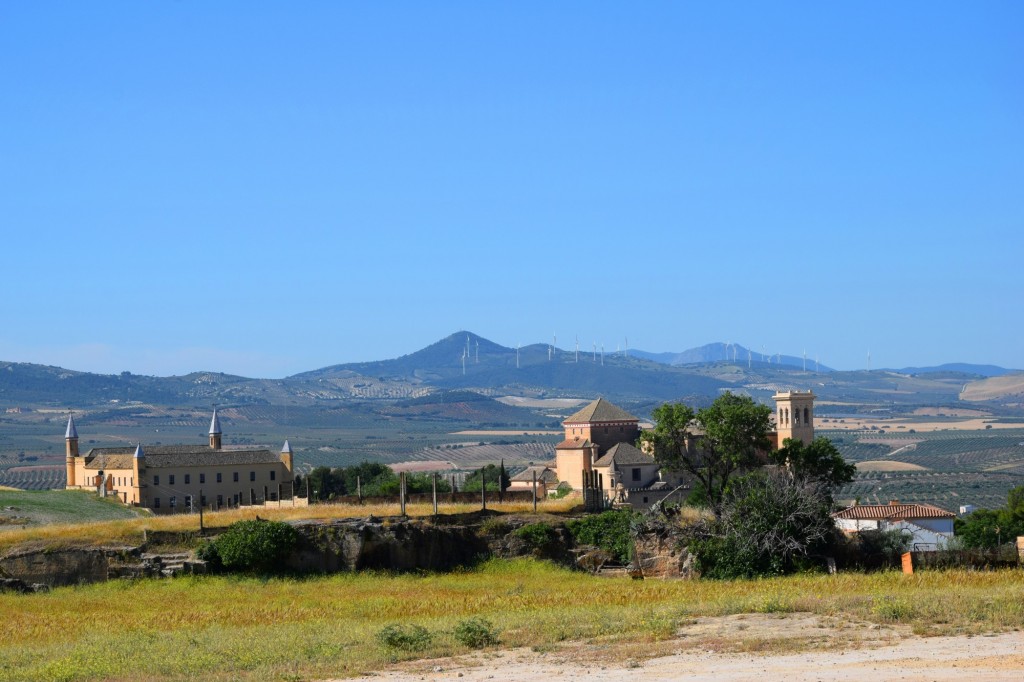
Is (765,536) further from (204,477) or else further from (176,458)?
(176,458)

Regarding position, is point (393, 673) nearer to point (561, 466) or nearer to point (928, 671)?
point (928, 671)

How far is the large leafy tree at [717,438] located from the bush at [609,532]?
1663 centimetres

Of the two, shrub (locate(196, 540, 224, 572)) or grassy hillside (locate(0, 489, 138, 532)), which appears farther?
grassy hillside (locate(0, 489, 138, 532))

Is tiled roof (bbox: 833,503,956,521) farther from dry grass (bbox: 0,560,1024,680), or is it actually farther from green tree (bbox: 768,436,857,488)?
dry grass (bbox: 0,560,1024,680)

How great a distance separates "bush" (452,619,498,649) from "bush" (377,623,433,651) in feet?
2.27

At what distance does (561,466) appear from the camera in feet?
305

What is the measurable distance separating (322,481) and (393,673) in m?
77.9

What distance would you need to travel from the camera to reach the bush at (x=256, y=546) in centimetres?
4947

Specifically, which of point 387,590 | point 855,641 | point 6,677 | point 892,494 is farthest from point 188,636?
point 892,494

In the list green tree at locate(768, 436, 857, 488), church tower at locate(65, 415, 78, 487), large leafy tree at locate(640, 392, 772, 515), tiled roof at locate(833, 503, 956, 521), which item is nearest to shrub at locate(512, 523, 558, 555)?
large leafy tree at locate(640, 392, 772, 515)

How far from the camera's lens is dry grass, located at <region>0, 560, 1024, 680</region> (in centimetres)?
2992

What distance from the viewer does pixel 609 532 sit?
179 ft

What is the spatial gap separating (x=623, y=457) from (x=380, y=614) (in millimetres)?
49430

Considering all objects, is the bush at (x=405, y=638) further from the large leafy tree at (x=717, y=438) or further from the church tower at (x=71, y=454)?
the church tower at (x=71, y=454)
